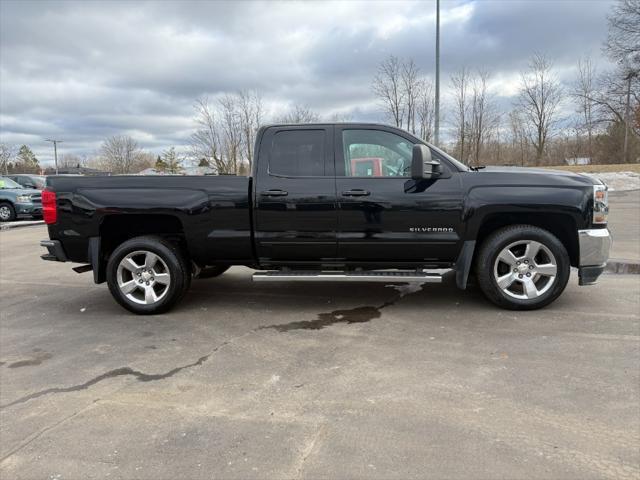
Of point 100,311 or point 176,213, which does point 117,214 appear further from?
point 100,311

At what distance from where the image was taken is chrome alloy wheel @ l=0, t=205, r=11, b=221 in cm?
1889

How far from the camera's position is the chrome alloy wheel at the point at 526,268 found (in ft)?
17.0

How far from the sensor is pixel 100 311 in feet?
19.2

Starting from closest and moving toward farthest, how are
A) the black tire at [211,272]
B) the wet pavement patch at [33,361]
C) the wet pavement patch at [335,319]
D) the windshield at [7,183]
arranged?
the wet pavement patch at [33,361] → the wet pavement patch at [335,319] → the black tire at [211,272] → the windshield at [7,183]

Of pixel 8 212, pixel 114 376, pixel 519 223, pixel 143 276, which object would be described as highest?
pixel 519 223

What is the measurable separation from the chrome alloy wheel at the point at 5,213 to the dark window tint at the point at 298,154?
17.6 meters

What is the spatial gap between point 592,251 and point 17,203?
19.9m

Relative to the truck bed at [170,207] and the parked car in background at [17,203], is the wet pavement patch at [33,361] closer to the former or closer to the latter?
the truck bed at [170,207]

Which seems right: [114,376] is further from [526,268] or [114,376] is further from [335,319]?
[526,268]

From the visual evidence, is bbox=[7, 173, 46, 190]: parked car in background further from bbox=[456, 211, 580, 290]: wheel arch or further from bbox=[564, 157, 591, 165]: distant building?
bbox=[564, 157, 591, 165]: distant building

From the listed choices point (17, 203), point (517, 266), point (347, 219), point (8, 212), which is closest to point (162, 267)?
point (347, 219)

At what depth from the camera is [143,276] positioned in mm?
5500

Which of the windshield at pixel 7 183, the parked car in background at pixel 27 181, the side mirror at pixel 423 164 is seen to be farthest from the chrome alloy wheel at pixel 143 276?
the parked car in background at pixel 27 181

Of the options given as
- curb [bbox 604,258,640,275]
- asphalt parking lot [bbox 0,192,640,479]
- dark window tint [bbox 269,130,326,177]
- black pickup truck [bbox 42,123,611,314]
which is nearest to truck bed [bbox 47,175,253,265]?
black pickup truck [bbox 42,123,611,314]
